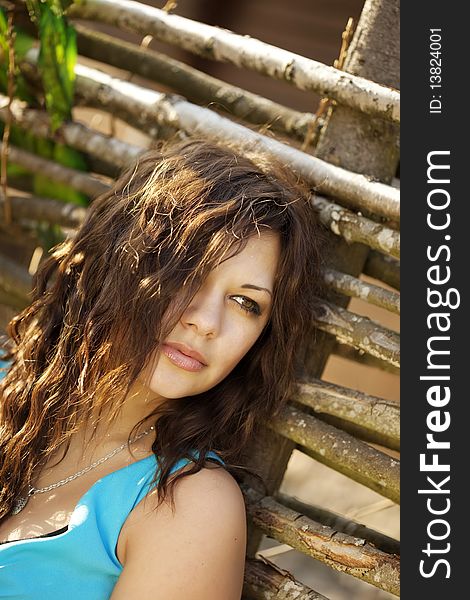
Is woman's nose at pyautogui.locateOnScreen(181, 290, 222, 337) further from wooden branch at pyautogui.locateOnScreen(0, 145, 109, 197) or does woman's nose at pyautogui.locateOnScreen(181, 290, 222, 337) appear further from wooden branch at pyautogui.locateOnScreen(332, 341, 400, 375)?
wooden branch at pyautogui.locateOnScreen(0, 145, 109, 197)

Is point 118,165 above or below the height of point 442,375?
above

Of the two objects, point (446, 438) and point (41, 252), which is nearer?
point (446, 438)

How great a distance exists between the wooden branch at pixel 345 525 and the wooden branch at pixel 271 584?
217mm

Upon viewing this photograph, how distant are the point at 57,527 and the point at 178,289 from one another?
1.76 feet

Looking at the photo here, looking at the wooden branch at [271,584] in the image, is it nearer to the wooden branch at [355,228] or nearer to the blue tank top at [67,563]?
the blue tank top at [67,563]

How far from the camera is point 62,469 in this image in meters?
1.80

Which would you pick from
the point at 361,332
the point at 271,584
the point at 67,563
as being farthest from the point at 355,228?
the point at 67,563

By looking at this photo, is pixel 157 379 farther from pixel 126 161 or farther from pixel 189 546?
pixel 126 161

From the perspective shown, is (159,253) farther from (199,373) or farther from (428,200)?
(428,200)

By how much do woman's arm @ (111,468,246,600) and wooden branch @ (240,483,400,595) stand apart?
0.18 m

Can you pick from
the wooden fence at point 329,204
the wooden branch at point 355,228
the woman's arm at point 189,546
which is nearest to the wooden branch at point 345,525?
the wooden fence at point 329,204

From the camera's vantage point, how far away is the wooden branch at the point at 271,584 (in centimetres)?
166

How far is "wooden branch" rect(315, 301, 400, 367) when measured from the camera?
172 centimetres

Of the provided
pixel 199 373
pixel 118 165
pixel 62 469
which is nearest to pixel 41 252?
pixel 118 165
